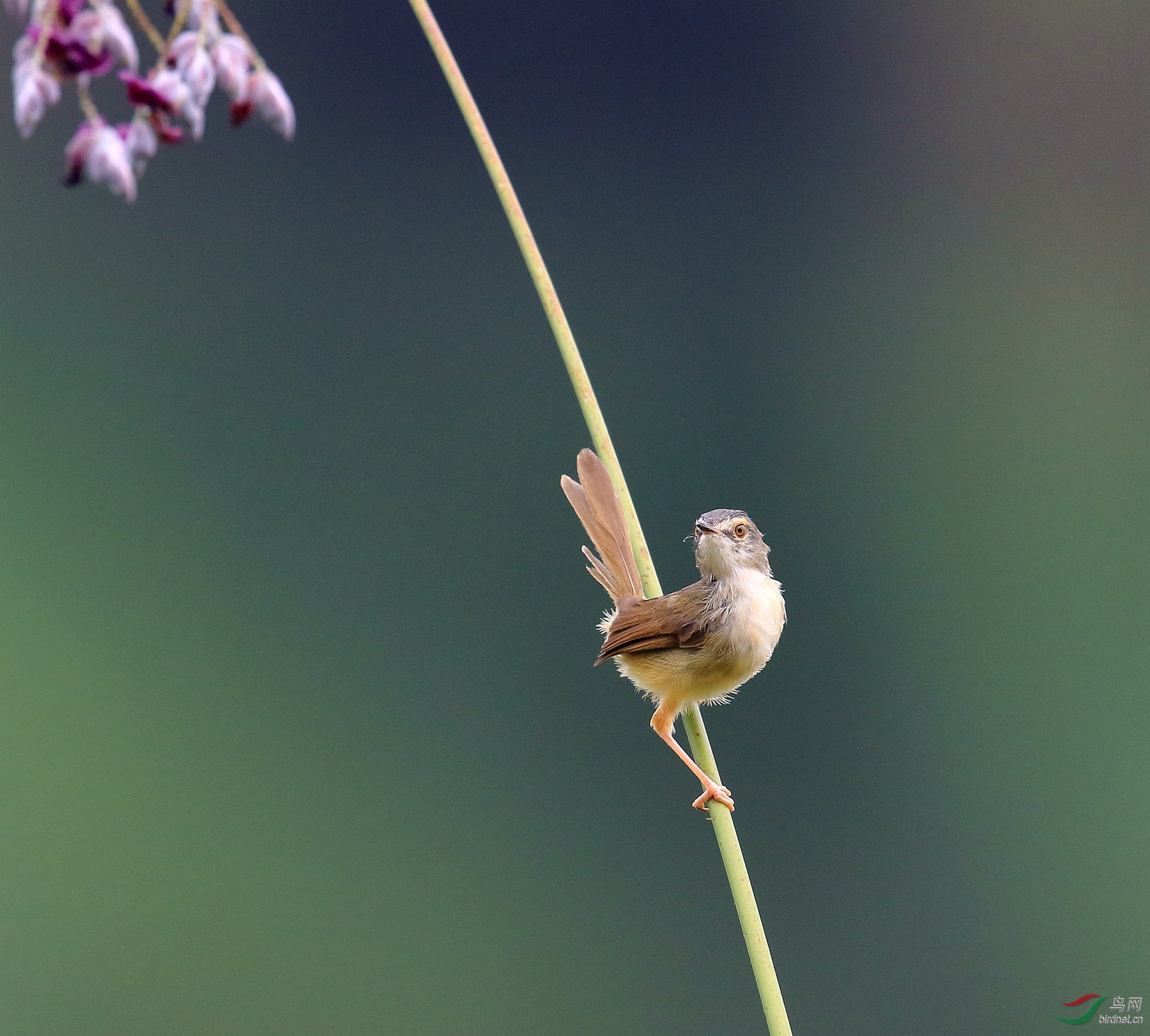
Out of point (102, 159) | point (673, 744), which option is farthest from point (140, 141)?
point (673, 744)

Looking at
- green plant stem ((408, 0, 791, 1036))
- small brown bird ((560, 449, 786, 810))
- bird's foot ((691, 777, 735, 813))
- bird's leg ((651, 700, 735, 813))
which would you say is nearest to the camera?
green plant stem ((408, 0, 791, 1036))

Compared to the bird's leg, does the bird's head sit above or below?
above

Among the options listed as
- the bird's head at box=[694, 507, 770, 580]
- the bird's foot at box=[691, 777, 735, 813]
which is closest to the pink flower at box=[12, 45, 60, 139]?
the bird's foot at box=[691, 777, 735, 813]

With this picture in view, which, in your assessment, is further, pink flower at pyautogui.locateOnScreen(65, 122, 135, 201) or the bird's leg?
the bird's leg

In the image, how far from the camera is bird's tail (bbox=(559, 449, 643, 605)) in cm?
135

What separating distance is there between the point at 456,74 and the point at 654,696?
102 centimetres

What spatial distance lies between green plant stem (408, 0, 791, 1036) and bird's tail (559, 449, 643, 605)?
301 mm

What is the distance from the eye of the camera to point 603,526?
4.73 ft

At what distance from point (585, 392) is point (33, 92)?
0.44m

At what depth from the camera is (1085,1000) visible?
1782mm

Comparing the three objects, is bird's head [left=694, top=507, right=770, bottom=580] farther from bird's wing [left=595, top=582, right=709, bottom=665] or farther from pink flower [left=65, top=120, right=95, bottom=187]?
pink flower [left=65, top=120, right=95, bottom=187]

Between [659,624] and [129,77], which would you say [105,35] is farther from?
[659,624]

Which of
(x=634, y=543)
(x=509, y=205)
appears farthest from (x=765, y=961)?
(x=509, y=205)

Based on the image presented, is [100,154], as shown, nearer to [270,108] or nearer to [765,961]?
[270,108]
